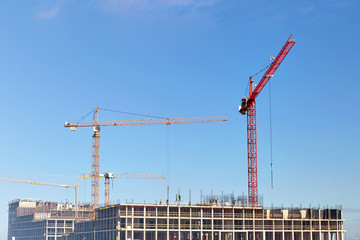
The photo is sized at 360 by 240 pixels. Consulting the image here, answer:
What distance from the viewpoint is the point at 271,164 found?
19325 centimetres

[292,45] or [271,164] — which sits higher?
[292,45]

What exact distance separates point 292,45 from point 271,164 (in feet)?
144

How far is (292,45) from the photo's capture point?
7859 inches
